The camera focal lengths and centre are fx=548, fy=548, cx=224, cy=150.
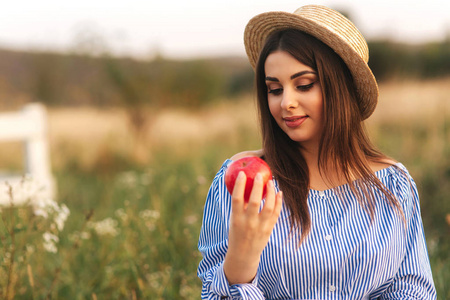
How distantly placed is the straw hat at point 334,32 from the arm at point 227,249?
1.84 feet

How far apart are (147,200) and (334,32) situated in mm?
3387

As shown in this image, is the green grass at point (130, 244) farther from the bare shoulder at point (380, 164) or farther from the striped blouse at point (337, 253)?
the bare shoulder at point (380, 164)

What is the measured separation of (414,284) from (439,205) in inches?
122

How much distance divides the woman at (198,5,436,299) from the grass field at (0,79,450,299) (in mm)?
688

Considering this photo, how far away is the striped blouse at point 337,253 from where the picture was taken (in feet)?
5.88

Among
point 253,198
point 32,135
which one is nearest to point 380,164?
point 253,198

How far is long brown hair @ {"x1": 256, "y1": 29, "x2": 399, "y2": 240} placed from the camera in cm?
186

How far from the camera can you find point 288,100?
181cm

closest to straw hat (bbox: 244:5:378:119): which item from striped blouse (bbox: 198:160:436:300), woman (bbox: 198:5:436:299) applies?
woman (bbox: 198:5:436:299)

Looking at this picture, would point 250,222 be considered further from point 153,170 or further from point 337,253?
point 153,170

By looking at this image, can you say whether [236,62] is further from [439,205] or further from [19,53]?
[439,205]

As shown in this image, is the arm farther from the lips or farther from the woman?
the lips

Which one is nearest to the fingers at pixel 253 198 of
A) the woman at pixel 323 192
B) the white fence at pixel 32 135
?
the woman at pixel 323 192

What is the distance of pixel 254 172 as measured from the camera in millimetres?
1572
